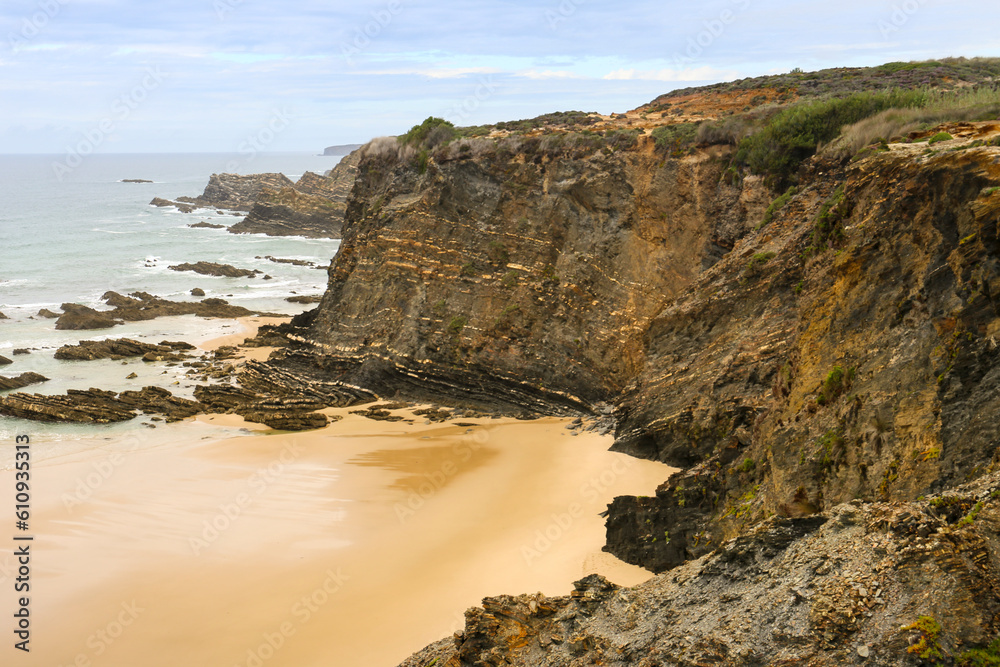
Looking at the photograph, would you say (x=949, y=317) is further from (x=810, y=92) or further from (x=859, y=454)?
(x=810, y=92)

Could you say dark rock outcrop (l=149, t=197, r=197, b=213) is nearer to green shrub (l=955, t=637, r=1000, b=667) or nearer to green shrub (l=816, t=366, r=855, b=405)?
green shrub (l=816, t=366, r=855, b=405)

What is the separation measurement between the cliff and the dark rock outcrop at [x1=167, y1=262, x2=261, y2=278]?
2349 centimetres

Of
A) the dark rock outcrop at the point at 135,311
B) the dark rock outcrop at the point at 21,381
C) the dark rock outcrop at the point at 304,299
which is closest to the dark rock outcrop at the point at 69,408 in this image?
the dark rock outcrop at the point at 21,381

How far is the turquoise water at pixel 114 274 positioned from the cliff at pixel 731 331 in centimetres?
835

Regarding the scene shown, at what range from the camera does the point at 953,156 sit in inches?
317

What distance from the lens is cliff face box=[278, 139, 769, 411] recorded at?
19.4 meters

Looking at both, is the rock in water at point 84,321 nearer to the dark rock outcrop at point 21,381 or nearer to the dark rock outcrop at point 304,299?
the dark rock outcrop at point 21,381

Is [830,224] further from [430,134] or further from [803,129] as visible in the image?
[430,134]

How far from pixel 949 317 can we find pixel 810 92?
18578 millimetres

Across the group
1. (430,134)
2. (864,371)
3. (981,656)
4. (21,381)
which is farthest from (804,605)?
(21,381)

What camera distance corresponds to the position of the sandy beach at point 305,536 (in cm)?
1066

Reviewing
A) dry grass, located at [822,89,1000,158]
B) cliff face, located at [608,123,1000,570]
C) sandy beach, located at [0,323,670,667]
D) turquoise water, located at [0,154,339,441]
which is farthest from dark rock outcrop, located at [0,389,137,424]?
dry grass, located at [822,89,1000,158]

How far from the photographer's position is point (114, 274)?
160ft

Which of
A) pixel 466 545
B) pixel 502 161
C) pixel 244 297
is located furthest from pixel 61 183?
pixel 466 545
